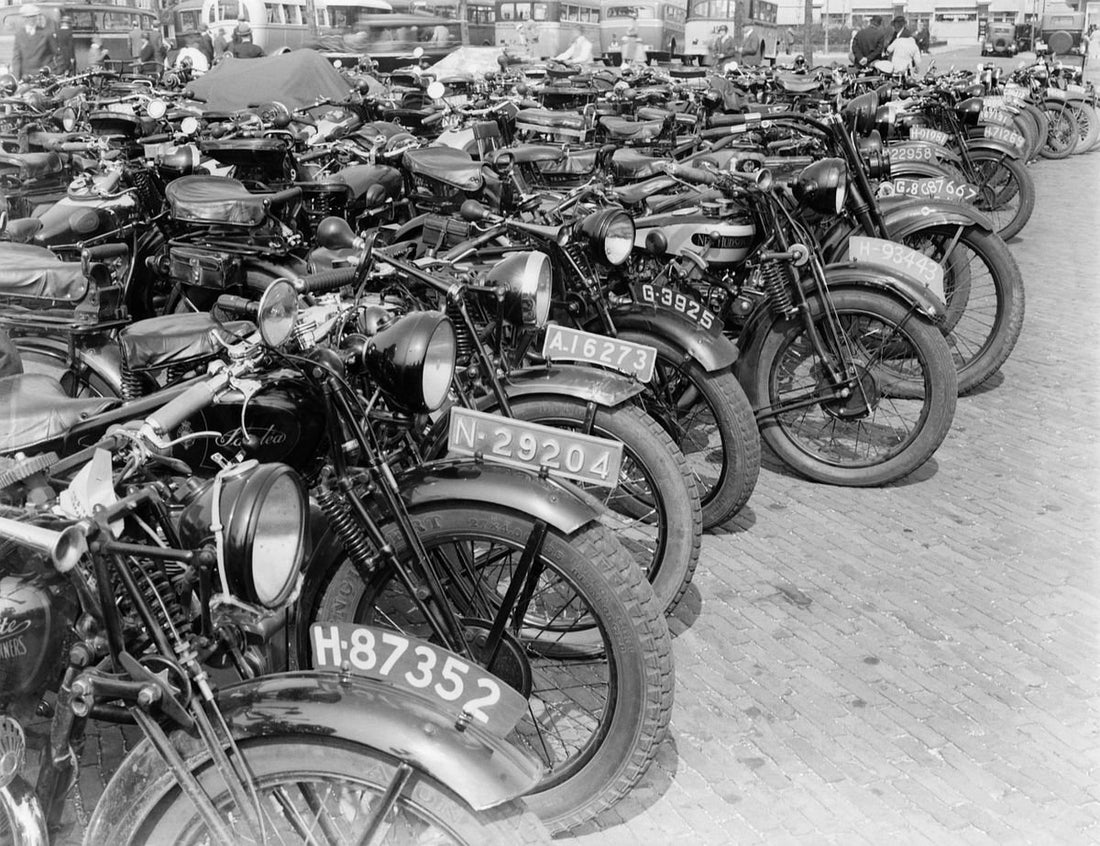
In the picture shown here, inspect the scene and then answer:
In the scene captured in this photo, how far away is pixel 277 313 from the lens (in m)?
2.35

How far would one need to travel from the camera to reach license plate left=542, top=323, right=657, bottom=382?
352cm

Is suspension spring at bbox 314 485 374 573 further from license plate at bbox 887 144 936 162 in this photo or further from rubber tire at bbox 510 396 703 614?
license plate at bbox 887 144 936 162

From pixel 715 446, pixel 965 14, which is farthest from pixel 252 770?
pixel 965 14

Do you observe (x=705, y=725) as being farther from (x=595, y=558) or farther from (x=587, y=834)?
(x=595, y=558)

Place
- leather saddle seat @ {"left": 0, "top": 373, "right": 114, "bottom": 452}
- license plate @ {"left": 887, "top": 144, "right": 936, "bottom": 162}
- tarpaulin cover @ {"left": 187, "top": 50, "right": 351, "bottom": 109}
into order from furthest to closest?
tarpaulin cover @ {"left": 187, "top": 50, "right": 351, "bottom": 109}, license plate @ {"left": 887, "top": 144, "right": 936, "bottom": 162}, leather saddle seat @ {"left": 0, "top": 373, "right": 114, "bottom": 452}

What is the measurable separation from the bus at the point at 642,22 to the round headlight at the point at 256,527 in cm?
2419

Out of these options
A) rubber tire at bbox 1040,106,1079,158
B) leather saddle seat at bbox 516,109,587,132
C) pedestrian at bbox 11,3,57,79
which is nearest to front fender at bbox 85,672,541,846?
leather saddle seat at bbox 516,109,587,132

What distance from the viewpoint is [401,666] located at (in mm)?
2059

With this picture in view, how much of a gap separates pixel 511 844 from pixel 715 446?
10.5ft

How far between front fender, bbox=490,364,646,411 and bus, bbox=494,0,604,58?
731 inches

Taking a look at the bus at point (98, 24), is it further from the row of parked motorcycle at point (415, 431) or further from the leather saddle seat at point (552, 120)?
the row of parked motorcycle at point (415, 431)

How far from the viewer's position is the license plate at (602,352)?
3.52 meters

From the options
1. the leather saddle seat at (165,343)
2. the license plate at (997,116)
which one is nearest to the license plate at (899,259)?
the leather saddle seat at (165,343)

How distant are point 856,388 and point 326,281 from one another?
2505 millimetres
